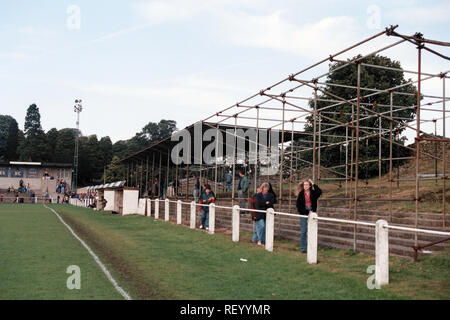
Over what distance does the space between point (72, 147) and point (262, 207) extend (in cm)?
9794

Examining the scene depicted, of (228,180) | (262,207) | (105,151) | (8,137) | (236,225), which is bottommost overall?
(236,225)

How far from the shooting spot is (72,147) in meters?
106

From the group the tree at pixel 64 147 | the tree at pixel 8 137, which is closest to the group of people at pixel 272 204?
the tree at pixel 64 147

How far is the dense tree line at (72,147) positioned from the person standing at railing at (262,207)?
76.8m

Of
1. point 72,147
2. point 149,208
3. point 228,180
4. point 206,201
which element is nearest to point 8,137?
point 72,147

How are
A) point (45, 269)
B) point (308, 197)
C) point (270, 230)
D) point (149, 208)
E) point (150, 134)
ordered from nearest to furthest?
1. point (45, 269)
2. point (308, 197)
3. point (270, 230)
4. point (149, 208)
5. point (150, 134)

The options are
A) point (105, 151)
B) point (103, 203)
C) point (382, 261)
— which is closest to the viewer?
point (382, 261)

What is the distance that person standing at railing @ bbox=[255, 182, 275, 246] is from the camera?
536 inches

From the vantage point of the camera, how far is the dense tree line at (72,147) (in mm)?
99438

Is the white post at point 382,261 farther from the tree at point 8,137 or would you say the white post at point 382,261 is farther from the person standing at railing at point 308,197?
the tree at point 8,137

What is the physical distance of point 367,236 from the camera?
1205cm

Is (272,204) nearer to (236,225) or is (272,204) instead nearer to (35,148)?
(236,225)
